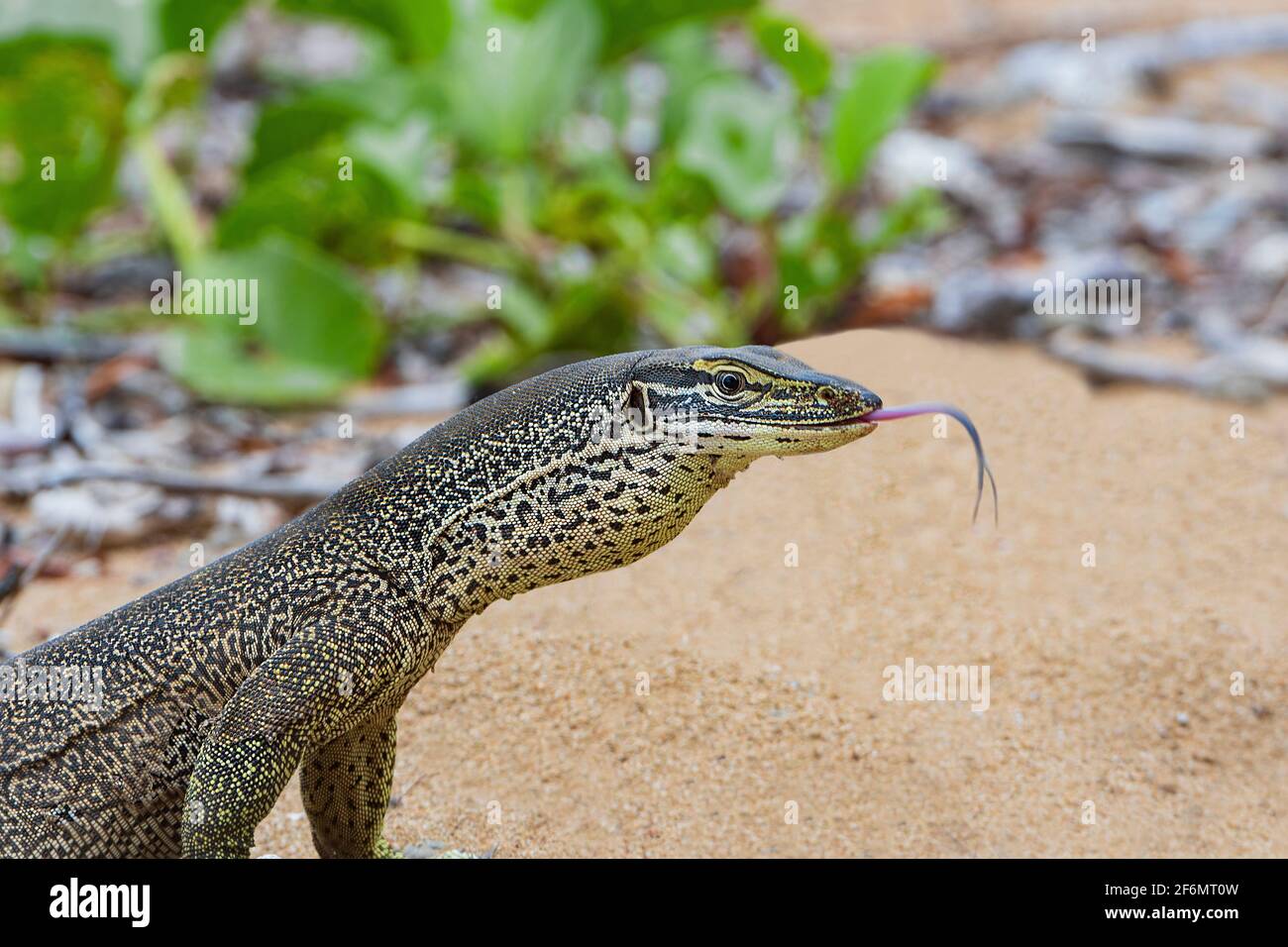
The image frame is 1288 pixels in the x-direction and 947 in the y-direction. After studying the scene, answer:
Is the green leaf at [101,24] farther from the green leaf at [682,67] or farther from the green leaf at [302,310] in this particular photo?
the green leaf at [682,67]

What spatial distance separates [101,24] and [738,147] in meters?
3.95

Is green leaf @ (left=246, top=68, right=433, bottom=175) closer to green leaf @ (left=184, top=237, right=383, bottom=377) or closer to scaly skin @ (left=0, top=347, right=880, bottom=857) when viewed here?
green leaf @ (left=184, top=237, right=383, bottom=377)

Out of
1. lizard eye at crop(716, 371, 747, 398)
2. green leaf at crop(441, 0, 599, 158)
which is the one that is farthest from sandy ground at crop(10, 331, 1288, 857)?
green leaf at crop(441, 0, 599, 158)

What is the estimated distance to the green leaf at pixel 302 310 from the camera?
832 cm

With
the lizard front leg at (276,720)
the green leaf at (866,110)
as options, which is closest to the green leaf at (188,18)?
the green leaf at (866,110)

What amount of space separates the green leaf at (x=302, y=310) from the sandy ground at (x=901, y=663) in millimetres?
2504

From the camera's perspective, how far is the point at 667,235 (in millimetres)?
8625

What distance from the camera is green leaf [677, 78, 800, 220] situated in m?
8.02

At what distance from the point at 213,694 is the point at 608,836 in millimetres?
1187

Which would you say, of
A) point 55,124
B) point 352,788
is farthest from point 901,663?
point 55,124

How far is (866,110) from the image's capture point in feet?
26.9

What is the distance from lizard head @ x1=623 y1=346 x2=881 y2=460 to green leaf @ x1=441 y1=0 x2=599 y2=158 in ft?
16.9
